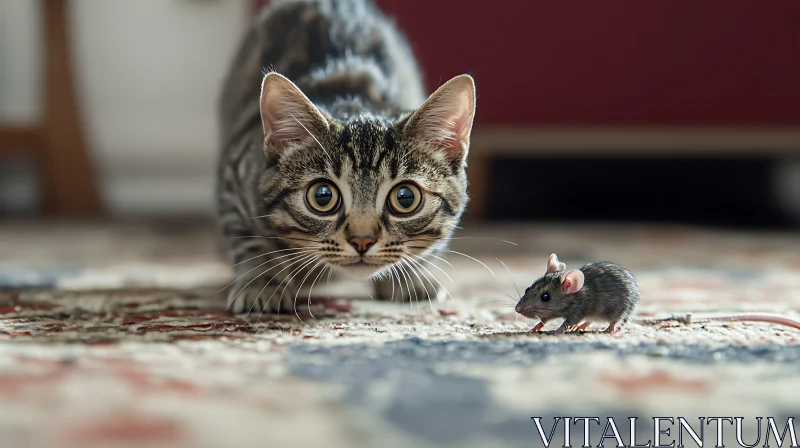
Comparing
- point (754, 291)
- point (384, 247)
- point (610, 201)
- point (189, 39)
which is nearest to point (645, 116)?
point (610, 201)

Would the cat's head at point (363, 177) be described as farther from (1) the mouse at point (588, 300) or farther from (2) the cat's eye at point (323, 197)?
(1) the mouse at point (588, 300)

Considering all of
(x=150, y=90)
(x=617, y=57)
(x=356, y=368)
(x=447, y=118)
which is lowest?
(x=356, y=368)

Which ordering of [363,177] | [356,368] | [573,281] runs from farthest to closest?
[363,177] < [573,281] < [356,368]

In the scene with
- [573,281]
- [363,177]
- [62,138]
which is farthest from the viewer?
[62,138]

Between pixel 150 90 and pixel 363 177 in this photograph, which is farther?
pixel 150 90

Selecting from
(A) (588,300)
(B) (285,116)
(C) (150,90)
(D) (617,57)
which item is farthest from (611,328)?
(C) (150,90)

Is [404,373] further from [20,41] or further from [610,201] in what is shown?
[20,41]

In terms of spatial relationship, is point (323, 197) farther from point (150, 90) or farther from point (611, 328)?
point (150, 90)
